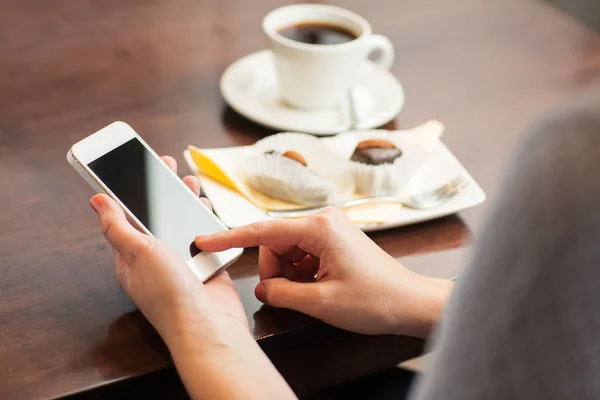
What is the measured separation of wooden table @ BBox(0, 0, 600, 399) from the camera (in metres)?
0.60

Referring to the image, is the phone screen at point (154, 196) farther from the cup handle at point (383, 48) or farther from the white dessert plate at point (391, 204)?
the cup handle at point (383, 48)

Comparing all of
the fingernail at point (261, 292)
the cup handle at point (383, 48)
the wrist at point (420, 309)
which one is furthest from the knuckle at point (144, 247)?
the cup handle at point (383, 48)

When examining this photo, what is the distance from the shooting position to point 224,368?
533mm

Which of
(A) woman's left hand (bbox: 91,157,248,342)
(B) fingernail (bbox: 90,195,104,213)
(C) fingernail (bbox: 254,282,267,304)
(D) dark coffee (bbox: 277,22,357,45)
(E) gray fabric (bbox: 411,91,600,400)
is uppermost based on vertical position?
(E) gray fabric (bbox: 411,91,600,400)

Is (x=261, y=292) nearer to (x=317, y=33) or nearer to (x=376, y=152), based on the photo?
(x=376, y=152)

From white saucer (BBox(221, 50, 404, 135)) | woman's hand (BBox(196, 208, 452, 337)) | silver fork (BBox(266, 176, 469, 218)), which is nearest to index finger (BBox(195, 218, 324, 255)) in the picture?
woman's hand (BBox(196, 208, 452, 337))

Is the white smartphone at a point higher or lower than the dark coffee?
lower

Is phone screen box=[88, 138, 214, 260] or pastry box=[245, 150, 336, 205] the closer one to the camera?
phone screen box=[88, 138, 214, 260]

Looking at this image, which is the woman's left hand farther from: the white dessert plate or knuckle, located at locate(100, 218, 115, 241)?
the white dessert plate

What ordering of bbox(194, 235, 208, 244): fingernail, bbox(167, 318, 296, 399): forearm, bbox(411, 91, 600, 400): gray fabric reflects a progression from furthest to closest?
1. bbox(194, 235, 208, 244): fingernail
2. bbox(167, 318, 296, 399): forearm
3. bbox(411, 91, 600, 400): gray fabric

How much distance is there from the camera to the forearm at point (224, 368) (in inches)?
20.6

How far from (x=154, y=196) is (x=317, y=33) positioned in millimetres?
381

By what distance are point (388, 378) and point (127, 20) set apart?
0.65 metres


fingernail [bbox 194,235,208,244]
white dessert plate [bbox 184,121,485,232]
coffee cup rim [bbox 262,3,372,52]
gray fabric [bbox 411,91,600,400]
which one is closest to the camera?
gray fabric [bbox 411,91,600,400]
